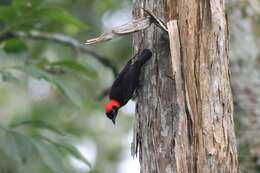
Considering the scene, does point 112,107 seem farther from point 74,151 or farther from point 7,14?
point 7,14

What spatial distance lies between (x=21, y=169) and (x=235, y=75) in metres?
2.13

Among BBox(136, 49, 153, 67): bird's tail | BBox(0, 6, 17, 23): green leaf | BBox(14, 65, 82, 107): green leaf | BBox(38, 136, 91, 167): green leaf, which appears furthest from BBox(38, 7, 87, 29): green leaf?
BBox(136, 49, 153, 67): bird's tail

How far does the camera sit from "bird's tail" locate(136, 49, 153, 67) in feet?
11.2

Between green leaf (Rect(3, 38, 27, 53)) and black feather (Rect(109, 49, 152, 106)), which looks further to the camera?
green leaf (Rect(3, 38, 27, 53))

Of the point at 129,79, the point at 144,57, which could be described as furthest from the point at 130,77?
the point at 144,57

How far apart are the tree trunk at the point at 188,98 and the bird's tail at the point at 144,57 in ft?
0.09

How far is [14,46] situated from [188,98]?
1.77 meters

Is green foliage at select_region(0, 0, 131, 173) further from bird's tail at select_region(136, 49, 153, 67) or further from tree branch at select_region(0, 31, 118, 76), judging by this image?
bird's tail at select_region(136, 49, 153, 67)

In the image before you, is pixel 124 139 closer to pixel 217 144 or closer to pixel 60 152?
pixel 60 152

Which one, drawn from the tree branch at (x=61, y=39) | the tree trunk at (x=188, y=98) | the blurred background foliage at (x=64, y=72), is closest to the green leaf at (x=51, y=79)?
the blurred background foliage at (x=64, y=72)

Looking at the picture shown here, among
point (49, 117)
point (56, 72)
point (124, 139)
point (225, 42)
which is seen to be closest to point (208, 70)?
point (225, 42)

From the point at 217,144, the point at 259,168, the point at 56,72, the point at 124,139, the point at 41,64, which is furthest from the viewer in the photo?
the point at 124,139

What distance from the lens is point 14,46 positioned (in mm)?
4512

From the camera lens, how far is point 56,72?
4996 mm
